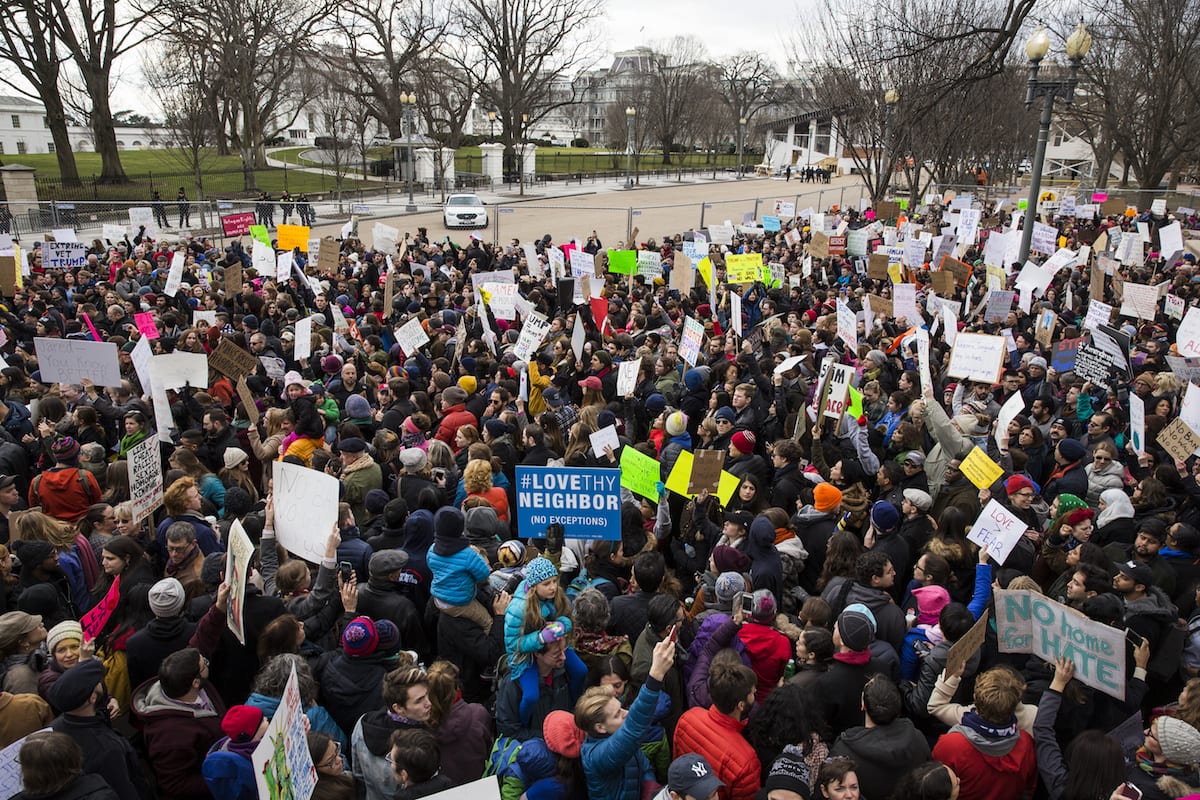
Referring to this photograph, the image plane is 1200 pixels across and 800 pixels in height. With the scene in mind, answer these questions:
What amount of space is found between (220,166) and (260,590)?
53.7 meters

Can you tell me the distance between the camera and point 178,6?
3438cm

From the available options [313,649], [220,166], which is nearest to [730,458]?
[313,649]

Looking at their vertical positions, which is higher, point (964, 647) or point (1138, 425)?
point (1138, 425)

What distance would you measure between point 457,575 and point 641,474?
178 centimetres

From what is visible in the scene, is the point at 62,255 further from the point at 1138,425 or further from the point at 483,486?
the point at 1138,425

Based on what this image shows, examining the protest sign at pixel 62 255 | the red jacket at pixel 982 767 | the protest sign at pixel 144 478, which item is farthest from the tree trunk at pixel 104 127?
the red jacket at pixel 982 767

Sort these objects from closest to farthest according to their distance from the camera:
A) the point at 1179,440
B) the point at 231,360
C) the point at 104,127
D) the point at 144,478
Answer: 1. the point at 144,478
2. the point at 1179,440
3. the point at 231,360
4. the point at 104,127

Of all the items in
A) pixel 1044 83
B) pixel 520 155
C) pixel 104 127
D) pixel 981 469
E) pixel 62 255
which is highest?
pixel 104 127

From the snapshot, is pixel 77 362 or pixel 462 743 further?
pixel 77 362

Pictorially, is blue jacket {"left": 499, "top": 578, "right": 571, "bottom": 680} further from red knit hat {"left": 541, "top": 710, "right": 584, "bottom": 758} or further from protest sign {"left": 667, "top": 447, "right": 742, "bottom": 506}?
protest sign {"left": 667, "top": 447, "right": 742, "bottom": 506}

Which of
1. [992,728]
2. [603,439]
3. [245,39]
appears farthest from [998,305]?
[245,39]

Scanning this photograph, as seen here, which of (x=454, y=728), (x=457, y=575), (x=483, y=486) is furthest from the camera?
(x=483, y=486)

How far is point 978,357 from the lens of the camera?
8.77 metres

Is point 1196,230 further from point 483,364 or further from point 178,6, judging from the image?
point 178,6
